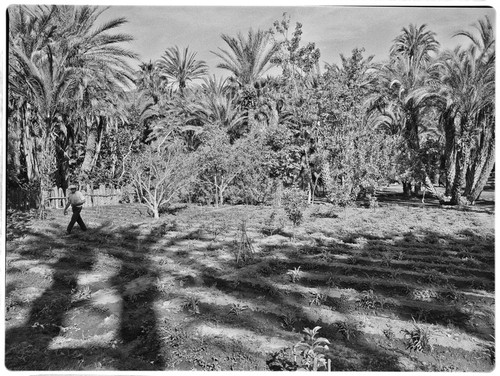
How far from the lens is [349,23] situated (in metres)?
4.00

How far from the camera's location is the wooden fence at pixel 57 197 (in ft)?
16.5

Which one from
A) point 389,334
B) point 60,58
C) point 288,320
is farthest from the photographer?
point 60,58

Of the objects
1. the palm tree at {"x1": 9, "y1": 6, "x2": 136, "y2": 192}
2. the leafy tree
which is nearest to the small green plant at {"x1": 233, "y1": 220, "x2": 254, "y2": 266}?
the palm tree at {"x1": 9, "y1": 6, "x2": 136, "y2": 192}

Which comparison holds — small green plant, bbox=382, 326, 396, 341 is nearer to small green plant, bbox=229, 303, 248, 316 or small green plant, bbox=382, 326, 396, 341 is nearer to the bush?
small green plant, bbox=229, 303, 248, 316

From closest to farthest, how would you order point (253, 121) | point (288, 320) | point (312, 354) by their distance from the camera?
point (312, 354), point (288, 320), point (253, 121)

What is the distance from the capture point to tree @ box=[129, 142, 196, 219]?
8.47 meters

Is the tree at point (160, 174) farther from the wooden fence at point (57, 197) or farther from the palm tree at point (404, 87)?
the palm tree at point (404, 87)

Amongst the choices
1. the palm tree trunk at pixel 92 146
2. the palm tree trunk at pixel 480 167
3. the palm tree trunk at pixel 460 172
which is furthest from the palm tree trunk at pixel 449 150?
the palm tree trunk at pixel 92 146

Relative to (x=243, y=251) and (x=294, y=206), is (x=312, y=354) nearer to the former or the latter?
(x=243, y=251)

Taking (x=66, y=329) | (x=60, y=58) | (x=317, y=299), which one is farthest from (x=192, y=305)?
(x=60, y=58)

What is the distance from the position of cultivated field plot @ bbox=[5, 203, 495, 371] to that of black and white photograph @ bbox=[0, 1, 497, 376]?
2cm

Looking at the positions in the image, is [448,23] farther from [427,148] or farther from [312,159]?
[427,148]

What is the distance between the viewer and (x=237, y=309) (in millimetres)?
3688

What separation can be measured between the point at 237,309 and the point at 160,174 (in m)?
5.56
